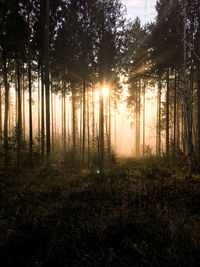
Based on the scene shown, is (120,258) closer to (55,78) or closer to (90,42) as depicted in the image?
(90,42)

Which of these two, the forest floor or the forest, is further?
the forest

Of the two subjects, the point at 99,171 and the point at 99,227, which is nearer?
the point at 99,227

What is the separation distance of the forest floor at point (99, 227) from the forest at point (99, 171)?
19mm

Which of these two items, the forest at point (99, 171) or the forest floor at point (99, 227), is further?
the forest at point (99, 171)

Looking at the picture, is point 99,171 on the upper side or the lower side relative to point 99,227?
lower

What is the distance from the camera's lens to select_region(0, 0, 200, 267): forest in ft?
6.99

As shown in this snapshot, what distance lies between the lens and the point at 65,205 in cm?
396

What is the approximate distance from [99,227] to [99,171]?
522cm

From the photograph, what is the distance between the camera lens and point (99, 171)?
25.6ft

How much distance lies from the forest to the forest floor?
19 millimetres

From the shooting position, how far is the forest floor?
6.26 feet

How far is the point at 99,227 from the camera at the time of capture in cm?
261

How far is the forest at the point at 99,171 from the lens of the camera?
2131mm

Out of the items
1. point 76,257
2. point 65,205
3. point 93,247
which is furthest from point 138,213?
point 65,205
